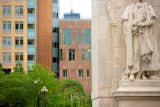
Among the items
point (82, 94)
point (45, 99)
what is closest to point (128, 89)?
point (45, 99)

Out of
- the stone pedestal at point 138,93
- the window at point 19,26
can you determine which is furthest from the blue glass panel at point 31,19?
the stone pedestal at point 138,93

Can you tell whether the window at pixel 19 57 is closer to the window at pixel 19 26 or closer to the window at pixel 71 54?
Answer: the window at pixel 19 26

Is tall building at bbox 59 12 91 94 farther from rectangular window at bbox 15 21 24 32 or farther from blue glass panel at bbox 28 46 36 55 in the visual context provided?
rectangular window at bbox 15 21 24 32

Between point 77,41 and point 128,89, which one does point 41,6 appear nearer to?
point 77,41

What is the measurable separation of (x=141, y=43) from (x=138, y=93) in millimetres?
1396

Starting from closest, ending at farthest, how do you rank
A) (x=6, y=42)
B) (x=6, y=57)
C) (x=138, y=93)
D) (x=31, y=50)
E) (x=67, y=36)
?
(x=138, y=93), (x=6, y=57), (x=6, y=42), (x=31, y=50), (x=67, y=36)

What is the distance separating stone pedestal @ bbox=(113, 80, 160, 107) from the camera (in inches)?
666

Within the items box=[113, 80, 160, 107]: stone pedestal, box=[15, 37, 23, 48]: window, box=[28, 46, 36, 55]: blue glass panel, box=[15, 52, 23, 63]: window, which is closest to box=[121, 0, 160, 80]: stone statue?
box=[113, 80, 160, 107]: stone pedestal

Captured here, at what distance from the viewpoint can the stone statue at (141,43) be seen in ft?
56.4

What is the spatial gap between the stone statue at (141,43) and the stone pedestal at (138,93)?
23cm

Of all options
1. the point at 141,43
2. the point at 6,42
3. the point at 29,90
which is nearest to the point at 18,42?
the point at 6,42

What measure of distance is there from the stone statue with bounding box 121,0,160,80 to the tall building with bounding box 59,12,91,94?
56.5 meters

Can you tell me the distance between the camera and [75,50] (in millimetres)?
77188

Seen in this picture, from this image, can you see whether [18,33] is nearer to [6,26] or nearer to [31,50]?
[6,26]
